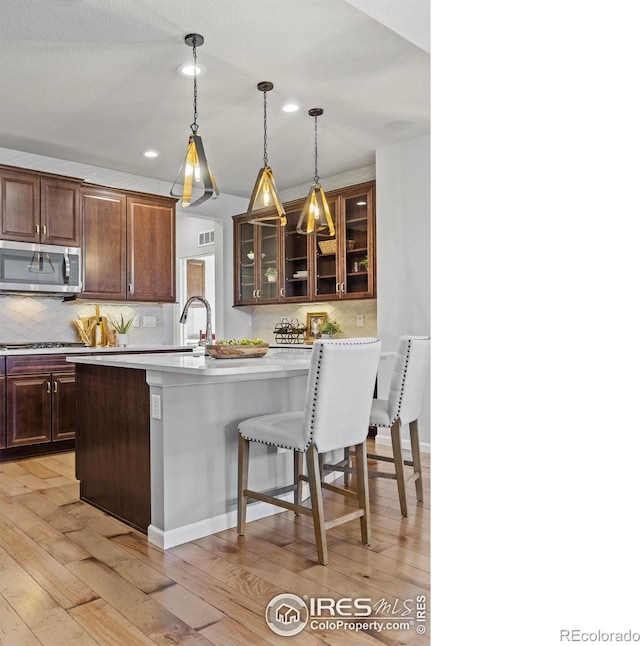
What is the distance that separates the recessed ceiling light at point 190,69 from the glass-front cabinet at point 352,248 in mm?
2115

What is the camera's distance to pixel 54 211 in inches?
189

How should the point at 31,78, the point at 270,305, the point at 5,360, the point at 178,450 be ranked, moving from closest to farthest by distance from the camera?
the point at 178,450, the point at 31,78, the point at 5,360, the point at 270,305

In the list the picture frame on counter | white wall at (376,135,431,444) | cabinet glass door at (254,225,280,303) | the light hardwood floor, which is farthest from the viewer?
cabinet glass door at (254,225,280,303)

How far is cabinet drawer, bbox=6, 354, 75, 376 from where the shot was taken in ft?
14.1

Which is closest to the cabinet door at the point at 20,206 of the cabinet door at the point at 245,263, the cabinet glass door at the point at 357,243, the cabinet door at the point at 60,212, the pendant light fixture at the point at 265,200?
the cabinet door at the point at 60,212

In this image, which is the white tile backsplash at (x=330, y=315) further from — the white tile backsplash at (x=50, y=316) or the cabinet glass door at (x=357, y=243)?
the white tile backsplash at (x=50, y=316)

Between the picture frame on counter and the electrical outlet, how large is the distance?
335 cm

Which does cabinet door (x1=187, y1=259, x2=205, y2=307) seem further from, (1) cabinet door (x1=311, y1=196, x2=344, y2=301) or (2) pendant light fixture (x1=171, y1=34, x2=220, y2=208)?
(2) pendant light fixture (x1=171, y1=34, x2=220, y2=208)

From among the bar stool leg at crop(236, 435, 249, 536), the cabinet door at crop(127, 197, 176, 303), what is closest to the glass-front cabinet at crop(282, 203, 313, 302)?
the cabinet door at crop(127, 197, 176, 303)

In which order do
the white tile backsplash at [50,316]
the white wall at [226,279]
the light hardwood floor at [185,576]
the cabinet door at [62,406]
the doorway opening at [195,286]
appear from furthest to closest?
the doorway opening at [195,286]
the white wall at [226,279]
the white tile backsplash at [50,316]
the cabinet door at [62,406]
the light hardwood floor at [185,576]

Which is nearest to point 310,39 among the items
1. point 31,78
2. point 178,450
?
point 31,78

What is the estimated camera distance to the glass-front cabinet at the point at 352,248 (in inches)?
203
